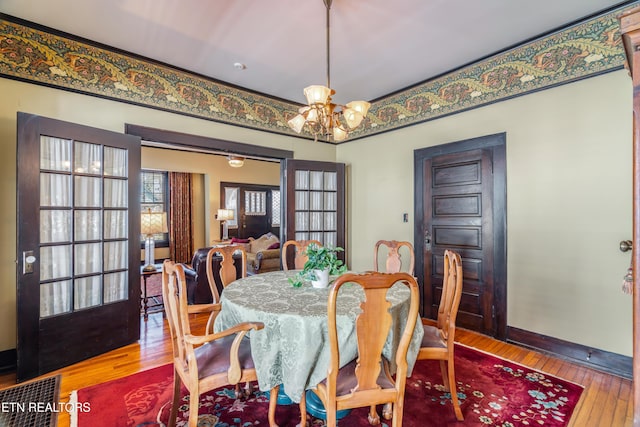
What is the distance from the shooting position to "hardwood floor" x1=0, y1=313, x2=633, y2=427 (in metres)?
1.97

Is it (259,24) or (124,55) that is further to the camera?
(124,55)

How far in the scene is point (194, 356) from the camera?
1.55 m

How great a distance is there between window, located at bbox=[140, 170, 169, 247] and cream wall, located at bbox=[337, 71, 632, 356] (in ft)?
22.6

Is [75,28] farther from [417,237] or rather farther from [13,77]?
[417,237]

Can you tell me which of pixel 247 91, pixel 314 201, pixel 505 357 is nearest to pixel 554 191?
pixel 505 357

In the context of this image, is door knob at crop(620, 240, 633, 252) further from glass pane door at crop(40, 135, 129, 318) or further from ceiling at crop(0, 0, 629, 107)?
glass pane door at crop(40, 135, 129, 318)

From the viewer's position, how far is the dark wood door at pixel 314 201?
436cm

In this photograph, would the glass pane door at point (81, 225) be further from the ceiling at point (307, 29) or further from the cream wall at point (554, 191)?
the ceiling at point (307, 29)

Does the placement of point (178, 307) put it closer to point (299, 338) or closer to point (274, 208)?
point (299, 338)

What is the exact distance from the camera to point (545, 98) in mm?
2906

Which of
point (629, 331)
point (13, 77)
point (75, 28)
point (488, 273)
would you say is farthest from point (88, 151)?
point (629, 331)

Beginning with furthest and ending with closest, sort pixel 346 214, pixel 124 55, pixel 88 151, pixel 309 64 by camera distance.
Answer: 1. pixel 346 214
2. pixel 309 64
3. pixel 124 55
4. pixel 88 151

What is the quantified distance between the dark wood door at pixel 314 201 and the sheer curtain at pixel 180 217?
13.8 feet

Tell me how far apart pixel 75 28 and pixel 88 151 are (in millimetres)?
1094
